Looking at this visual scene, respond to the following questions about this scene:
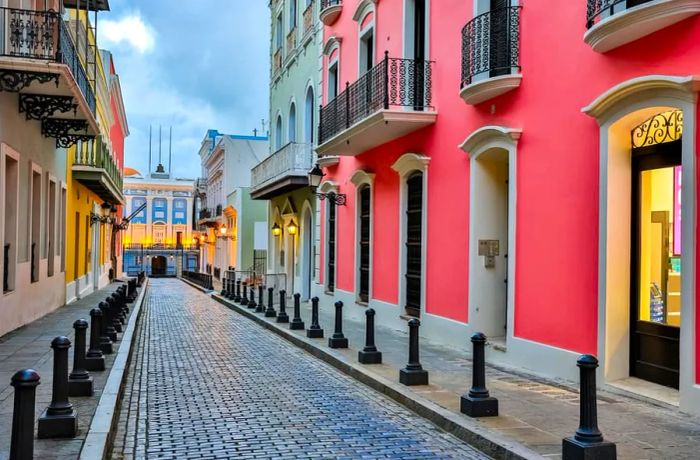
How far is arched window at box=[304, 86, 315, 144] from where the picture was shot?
22234 millimetres

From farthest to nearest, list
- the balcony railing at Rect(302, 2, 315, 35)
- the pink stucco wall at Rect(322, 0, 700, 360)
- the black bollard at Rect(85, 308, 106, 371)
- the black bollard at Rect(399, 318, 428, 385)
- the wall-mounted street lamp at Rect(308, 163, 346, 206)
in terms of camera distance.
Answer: the balcony railing at Rect(302, 2, 315, 35) → the wall-mounted street lamp at Rect(308, 163, 346, 206) → the black bollard at Rect(85, 308, 106, 371) → the black bollard at Rect(399, 318, 428, 385) → the pink stucco wall at Rect(322, 0, 700, 360)

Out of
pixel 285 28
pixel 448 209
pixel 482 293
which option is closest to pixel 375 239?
pixel 448 209

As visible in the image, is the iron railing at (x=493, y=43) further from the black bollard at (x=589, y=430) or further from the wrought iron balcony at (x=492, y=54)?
the black bollard at (x=589, y=430)

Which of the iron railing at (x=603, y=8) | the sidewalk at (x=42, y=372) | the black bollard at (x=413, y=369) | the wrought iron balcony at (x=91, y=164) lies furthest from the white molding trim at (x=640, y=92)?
the wrought iron balcony at (x=91, y=164)

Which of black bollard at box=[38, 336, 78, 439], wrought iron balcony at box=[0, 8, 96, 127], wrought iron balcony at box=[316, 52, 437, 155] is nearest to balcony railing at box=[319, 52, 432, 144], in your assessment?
wrought iron balcony at box=[316, 52, 437, 155]

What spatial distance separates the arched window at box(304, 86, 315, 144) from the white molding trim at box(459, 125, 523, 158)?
1153 cm

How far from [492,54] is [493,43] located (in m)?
0.16

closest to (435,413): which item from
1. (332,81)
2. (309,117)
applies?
(332,81)

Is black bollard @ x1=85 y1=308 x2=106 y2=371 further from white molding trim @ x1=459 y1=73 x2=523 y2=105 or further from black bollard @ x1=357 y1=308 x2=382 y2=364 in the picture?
white molding trim @ x1=459 y1=73 x2=523 y2=105

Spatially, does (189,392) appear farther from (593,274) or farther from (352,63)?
(352,63)

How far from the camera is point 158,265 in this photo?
79.8 m

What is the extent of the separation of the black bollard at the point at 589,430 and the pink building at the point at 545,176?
2035 mm

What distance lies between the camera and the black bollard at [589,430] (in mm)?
5035

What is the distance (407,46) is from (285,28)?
13310 mm
